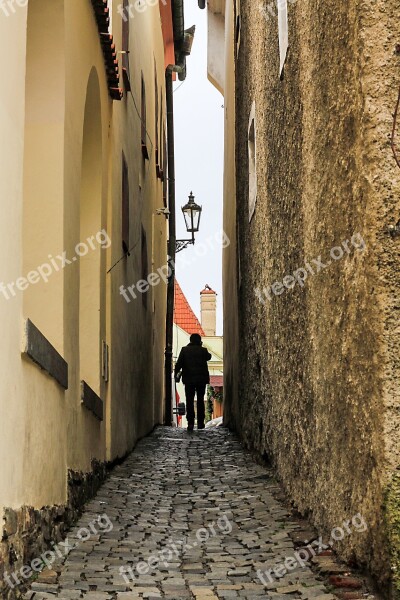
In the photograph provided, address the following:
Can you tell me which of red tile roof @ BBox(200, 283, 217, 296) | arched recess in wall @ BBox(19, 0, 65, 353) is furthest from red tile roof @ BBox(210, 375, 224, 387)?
arched recess in wall @ BBox(19, 0, 65, 353)

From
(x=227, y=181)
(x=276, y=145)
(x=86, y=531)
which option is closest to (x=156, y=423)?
(x=227, y=181)

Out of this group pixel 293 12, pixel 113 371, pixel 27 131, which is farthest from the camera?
pixel 113 371

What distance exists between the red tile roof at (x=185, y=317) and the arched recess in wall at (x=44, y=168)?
31970 mm

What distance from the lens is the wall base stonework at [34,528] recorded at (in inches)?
187

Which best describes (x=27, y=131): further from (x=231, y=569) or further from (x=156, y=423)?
(x=156, y=423)

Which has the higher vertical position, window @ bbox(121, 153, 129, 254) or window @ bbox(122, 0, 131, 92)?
window @ bbox(122, 0, 131, 92)

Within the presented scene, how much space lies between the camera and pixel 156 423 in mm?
19172

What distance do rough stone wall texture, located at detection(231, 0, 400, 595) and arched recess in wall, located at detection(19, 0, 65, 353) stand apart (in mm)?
1565

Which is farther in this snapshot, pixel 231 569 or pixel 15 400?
pixel 231 569

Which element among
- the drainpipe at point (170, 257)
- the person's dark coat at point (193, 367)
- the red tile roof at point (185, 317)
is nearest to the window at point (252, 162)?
the person's dark coat at point (193, 367)

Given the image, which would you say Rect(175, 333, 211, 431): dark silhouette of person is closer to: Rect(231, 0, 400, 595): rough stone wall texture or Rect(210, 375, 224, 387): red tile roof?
Rect(231, 0, 400, 595): rough stone wall texture

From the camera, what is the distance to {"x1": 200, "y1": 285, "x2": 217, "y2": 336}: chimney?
40.2 meters

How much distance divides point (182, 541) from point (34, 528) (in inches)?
56.7

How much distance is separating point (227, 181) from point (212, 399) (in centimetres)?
1720
